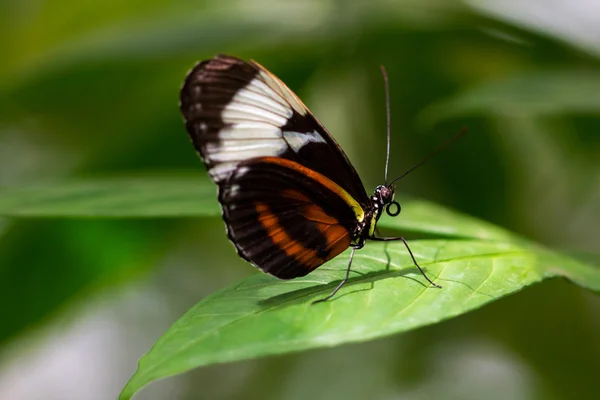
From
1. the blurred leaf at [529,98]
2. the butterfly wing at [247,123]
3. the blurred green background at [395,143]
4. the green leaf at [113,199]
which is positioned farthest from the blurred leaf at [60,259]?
the blurred leaf at [529,98]

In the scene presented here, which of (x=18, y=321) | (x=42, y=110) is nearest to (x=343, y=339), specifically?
(x=18, y=321)

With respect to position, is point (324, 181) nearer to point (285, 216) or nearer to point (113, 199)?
point (285, 216)

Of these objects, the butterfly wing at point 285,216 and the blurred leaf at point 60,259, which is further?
the blurred leaf at point 60,259

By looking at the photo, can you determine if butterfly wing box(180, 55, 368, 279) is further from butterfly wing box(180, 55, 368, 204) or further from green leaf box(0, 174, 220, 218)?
green leaf box(0, 174, 220, 218)

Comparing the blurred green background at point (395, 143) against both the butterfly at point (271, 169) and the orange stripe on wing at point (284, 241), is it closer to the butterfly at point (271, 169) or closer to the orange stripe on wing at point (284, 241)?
the butterfly at point (271, 169)

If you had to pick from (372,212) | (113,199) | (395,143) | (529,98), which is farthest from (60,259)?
(529,98)

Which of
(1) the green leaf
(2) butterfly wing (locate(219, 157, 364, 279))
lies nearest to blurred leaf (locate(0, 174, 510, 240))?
(1) the green leaf
